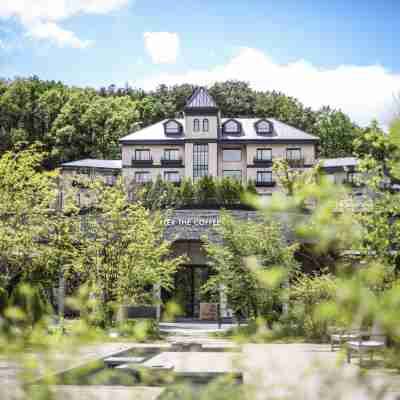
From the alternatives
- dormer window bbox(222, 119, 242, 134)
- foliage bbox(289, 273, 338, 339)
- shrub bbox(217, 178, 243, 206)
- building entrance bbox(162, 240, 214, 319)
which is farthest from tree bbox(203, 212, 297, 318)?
dormer window bbox(222, 119, 242, 134)

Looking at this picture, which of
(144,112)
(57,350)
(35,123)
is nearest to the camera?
(57,350)

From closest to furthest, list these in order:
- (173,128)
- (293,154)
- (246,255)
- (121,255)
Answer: (121,255)
(246,255)
(293,154)
(173,128)

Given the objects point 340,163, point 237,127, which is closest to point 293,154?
point 340,163

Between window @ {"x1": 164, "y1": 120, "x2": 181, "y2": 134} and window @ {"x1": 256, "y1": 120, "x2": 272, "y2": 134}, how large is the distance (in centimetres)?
700

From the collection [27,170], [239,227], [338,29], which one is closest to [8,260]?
[27,170]

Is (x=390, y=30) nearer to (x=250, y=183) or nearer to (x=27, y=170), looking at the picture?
(x=27, y=170)

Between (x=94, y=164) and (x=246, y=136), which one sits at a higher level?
(x=246, y=136)

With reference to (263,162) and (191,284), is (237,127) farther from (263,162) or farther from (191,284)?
(191,284)

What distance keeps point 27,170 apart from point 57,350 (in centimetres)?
1980

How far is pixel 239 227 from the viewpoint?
25.5 metres

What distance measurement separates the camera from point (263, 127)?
6216cm

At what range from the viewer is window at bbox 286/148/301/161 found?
60656mm

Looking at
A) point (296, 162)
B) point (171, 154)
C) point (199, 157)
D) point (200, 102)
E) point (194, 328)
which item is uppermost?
point (200, 102)

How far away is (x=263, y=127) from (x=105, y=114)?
714 inches
